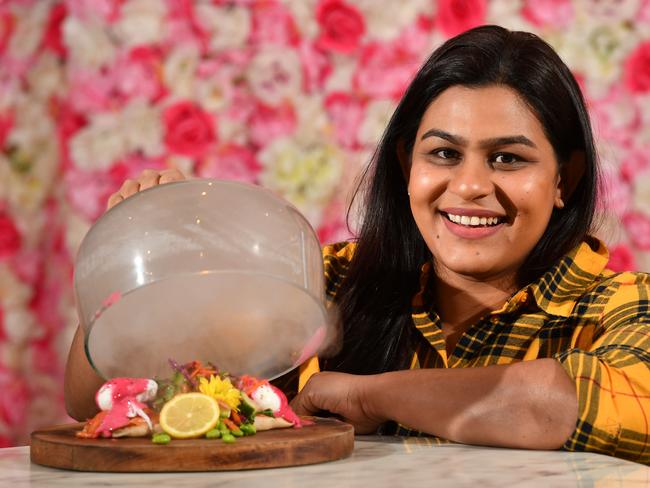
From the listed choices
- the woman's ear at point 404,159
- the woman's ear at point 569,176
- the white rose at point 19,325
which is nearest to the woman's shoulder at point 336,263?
the woman's ear at point 404,159

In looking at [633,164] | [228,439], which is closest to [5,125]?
[633,164]

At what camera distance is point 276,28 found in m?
2.89

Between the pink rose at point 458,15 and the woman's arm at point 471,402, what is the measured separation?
5.61 ft

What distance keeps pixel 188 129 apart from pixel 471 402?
1.78m

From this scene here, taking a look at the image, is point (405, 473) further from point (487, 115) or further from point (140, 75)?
point (140, 75)

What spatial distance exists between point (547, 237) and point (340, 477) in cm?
96

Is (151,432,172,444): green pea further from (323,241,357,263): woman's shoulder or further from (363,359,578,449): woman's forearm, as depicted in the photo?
(323,241,357,263): woman's shoulder

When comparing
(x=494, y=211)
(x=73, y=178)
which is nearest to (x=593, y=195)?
(x=494, y=211)

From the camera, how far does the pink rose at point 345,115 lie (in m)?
2.89

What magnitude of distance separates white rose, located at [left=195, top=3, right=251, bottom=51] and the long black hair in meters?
1.07

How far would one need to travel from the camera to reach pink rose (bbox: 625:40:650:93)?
282 cm

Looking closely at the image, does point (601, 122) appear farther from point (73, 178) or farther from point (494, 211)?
point (73, 178)

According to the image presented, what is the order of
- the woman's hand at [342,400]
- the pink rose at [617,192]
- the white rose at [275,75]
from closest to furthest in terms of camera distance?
the woman's hand at [342,400]
the pink rose at [617,192]
the white rose at [275,75]

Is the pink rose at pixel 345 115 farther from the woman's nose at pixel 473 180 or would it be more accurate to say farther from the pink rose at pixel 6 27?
the woman's nose at pixel 473 180
